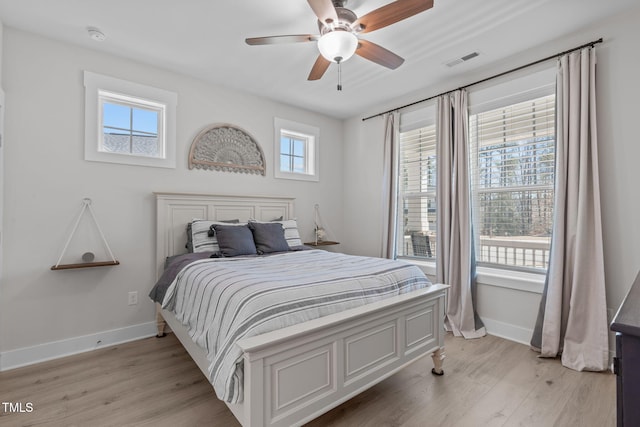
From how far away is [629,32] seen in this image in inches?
90.3

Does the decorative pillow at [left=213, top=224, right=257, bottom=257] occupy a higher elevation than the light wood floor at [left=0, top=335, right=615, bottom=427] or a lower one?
higher

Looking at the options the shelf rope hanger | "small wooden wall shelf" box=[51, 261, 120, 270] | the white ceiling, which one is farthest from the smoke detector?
"small wooden wall shelf" box=[51, 261, 120, 270]

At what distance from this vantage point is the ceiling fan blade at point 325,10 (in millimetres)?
1739

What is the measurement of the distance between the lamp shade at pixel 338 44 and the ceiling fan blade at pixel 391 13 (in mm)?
117

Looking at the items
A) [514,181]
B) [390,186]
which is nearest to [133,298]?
[390,186]

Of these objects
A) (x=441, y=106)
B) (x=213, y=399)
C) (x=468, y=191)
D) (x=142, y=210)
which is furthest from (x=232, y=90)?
(x=213, y=399)

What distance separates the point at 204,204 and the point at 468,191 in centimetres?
276

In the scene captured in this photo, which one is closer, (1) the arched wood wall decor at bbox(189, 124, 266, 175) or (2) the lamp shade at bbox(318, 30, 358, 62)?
(2) the lamp shade at bbox(318, 30, 358, 62)

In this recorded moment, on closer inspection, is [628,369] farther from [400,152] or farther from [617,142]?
[400,152]

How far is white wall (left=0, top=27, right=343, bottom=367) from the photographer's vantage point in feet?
8.01

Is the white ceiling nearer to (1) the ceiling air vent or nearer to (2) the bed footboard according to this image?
(1) the ceiling air vent

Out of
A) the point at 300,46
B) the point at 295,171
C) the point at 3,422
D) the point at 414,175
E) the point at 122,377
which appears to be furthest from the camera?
the point at 295,171

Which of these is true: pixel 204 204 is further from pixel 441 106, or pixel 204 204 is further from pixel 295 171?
pixel 441 106

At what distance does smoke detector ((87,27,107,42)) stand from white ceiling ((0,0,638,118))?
36mm
